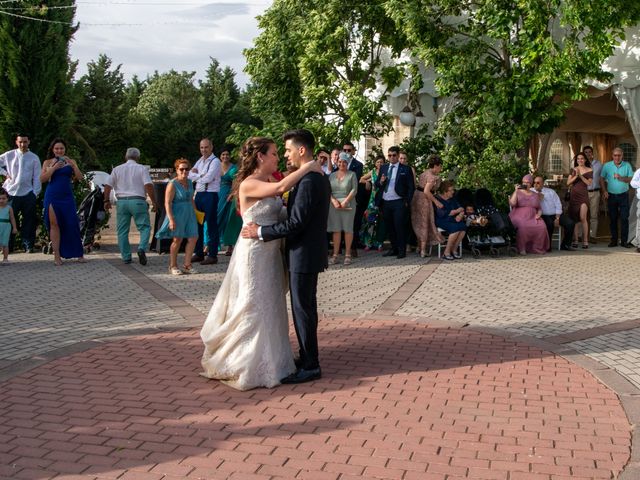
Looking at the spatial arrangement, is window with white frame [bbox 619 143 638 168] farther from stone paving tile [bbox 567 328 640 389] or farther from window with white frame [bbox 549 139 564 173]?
stone paving tile [bbox 567 328 640 389]

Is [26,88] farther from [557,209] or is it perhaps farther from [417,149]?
[557,209]

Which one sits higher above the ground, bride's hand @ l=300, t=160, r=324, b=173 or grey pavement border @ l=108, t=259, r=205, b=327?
bride's hand @ l=300, t=160, r=324, b=173

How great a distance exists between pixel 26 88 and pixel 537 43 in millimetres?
9495

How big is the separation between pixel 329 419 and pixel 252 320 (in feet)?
3.70

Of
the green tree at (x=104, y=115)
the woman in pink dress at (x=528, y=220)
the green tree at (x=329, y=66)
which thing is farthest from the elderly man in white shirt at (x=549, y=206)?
the green tree at (x=104, y=115)

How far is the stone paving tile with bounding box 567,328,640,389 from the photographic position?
6.69 m

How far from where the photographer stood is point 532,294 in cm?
1041

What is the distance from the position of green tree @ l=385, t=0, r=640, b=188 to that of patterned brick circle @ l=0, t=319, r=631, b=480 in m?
8.95

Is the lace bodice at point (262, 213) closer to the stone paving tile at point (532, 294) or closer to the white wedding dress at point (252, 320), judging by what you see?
the white wedding dress at point (252, 320)

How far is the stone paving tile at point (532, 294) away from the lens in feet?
28.8

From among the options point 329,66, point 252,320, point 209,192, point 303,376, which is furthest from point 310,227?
point 329,66

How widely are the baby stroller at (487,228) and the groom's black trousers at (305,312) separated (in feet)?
28.0

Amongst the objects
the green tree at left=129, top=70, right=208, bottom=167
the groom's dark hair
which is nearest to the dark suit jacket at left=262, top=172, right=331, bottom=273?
the groom's dark hair

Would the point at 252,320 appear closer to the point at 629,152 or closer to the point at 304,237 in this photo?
the point at 304,237
